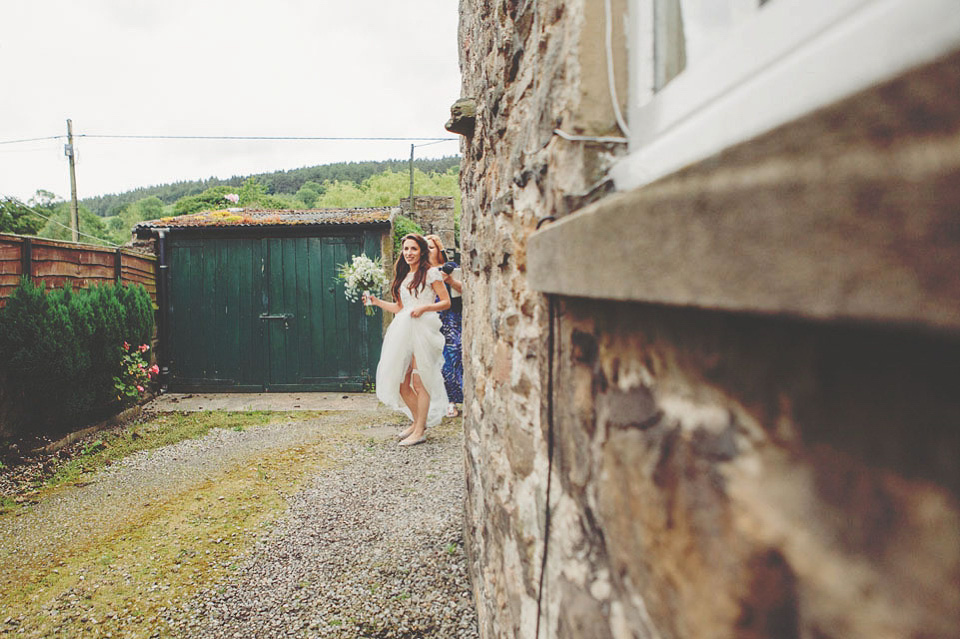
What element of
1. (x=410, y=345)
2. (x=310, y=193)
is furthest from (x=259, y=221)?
(x=310, y=193)

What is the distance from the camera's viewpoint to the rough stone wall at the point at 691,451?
34cm

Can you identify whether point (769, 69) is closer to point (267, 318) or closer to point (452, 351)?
point (452, 351)

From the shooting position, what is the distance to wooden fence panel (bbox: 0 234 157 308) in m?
4.32

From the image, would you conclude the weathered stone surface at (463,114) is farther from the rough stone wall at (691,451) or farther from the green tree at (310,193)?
the green tree at (310,193)

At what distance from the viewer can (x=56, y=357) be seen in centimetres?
440

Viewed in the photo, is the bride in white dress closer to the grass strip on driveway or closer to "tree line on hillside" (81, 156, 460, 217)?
the grass strip on driveway

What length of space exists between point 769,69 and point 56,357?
18.1 ft

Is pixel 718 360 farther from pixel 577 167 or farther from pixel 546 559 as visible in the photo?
pixel 546 559

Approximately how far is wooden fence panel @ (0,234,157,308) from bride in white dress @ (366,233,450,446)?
10.1ft

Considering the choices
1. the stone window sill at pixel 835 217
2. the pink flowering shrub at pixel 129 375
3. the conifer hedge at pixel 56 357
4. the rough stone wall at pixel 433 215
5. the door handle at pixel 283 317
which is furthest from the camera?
the rough stone wall at pixel 433 215

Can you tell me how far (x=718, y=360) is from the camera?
0.53m

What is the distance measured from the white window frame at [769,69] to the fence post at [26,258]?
549 centimetres

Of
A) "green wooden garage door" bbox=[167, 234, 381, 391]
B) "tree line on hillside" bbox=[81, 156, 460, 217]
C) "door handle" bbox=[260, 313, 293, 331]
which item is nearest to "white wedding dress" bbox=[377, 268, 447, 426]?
"green wooden garage door" bbox=[167, 234, 381, 391]

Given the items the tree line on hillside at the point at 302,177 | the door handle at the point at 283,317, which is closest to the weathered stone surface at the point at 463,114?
the door handle at the point at 283,317
